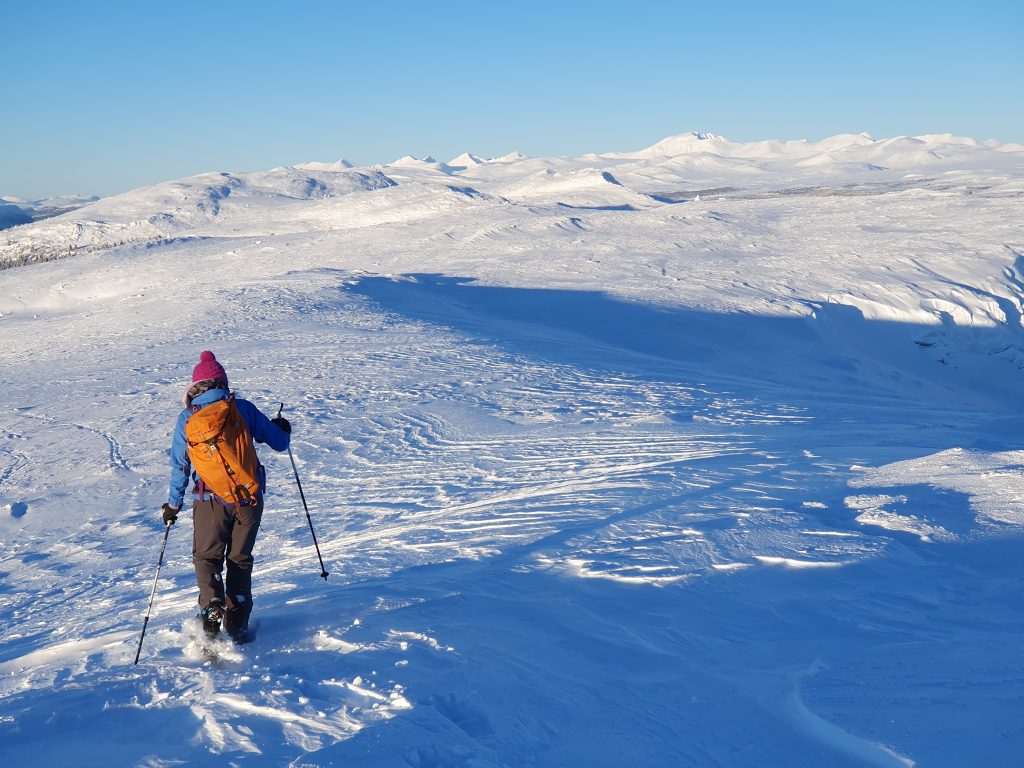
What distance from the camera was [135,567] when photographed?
608 centimetres

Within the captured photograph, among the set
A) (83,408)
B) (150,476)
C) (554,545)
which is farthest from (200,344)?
(554,545)

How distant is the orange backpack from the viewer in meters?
4.07

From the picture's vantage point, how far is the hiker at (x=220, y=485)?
4102 millimetres

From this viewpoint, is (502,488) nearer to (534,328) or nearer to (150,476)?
(150,476)

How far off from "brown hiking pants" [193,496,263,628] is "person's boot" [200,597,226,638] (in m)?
0.02

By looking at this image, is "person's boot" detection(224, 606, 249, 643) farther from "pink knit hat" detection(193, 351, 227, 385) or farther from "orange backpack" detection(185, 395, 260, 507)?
"pink knit hat" detection(193, 351, 227, 385)

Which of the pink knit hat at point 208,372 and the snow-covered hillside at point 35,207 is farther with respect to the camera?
the snow-covered hillside at point 35,207

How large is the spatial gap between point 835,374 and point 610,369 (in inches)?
243

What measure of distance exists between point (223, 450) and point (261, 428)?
11.3 inches

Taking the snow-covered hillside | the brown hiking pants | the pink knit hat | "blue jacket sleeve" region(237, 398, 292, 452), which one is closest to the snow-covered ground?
the brown hiking pants

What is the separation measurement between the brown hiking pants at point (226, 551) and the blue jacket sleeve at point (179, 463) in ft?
0.57

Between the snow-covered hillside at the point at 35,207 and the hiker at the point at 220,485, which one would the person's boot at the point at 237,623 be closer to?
the hiker at the point at 220,485

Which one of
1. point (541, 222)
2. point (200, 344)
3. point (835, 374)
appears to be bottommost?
point (835, 374)

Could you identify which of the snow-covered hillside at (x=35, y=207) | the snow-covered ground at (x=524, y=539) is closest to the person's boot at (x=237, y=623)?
the snow-covered ground at (x=524, y=539)
